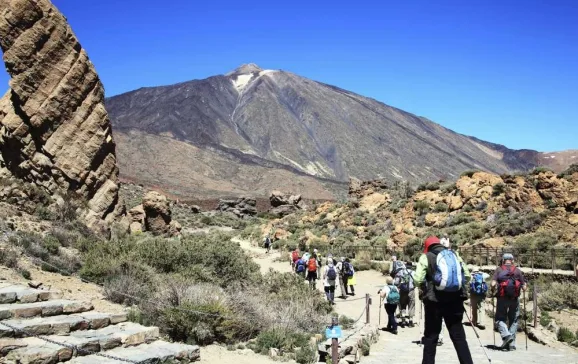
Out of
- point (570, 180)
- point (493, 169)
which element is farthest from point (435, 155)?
point (570, 180)

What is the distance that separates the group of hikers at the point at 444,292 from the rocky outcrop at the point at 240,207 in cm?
4112

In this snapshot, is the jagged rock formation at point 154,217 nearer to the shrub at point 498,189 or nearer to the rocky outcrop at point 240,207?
the shrub at point 498,189

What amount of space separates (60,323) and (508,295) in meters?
7.19

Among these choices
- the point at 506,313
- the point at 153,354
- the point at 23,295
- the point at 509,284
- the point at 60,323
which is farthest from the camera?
the point at 506,313

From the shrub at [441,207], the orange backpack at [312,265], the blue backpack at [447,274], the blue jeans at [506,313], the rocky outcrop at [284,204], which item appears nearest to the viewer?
the blue backpack at [447,274]

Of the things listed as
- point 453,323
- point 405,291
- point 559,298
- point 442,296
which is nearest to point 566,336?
point 405,291

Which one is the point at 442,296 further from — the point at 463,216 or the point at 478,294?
the point at 463,216

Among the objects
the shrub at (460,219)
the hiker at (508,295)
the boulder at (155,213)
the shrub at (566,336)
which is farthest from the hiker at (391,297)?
the boulder at (155,213)

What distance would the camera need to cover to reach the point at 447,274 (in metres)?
5.80

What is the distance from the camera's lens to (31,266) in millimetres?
11227

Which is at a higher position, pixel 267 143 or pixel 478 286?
pixel 267 143

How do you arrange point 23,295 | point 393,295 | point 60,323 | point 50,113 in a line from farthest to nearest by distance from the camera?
point 50,113 → point 393,295 → point 23,295 → point 60,323

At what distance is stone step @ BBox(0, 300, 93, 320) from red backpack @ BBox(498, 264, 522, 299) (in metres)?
7.03

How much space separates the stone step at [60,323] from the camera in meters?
6.87
